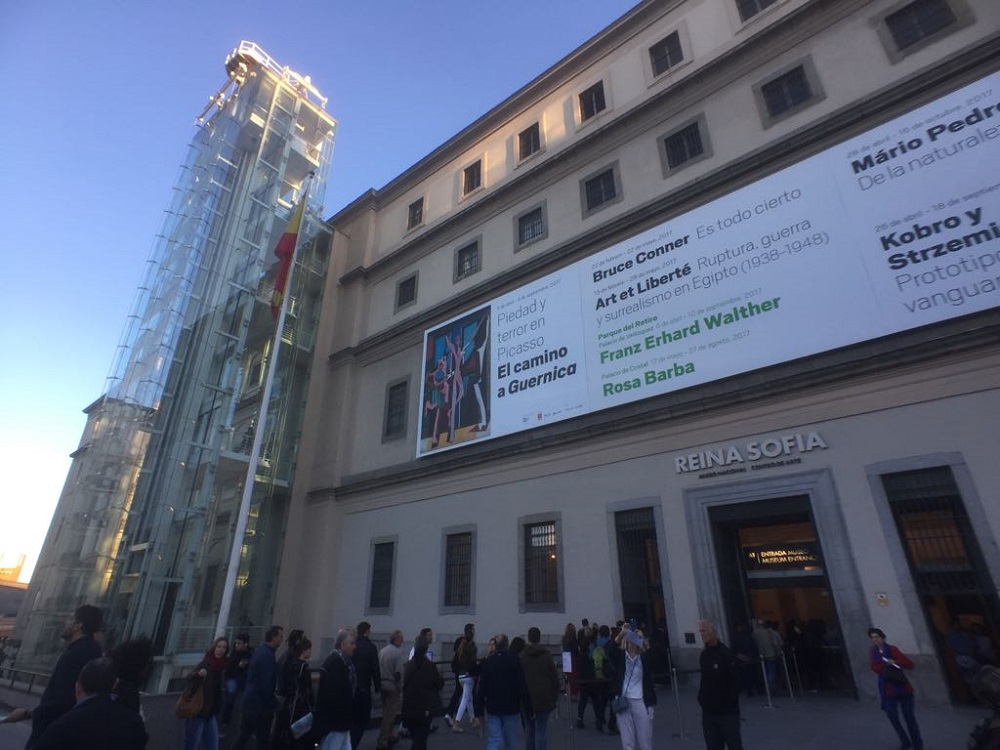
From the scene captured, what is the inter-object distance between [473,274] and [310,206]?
1096cm

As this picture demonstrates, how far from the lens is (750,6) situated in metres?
17.9

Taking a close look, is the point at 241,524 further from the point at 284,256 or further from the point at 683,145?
the point at 683,145

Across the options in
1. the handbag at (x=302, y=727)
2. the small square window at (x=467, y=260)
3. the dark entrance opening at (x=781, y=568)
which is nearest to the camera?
the handbag at (x=302, y=727)

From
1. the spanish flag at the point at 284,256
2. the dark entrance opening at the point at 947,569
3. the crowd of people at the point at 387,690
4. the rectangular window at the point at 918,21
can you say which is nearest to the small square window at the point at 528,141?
the spanish flag at the point at 284,256

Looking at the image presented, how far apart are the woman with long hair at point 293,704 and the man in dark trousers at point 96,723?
3.67 meters

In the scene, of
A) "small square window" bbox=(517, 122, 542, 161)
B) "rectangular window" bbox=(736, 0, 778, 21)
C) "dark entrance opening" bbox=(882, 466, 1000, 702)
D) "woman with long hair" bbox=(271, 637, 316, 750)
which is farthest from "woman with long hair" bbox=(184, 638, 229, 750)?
"rectangular window" bbox=(736, 0, 778, 21)

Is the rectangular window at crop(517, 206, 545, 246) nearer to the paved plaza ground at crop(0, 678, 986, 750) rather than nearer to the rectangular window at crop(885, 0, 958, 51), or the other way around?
the rectangular window at crop(885, 0, 958, 51)

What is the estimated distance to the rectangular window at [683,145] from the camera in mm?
17516

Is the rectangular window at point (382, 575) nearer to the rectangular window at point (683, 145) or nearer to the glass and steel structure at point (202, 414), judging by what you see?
the glass and steel structure at point (202, 414)

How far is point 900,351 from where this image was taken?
11.8 metres

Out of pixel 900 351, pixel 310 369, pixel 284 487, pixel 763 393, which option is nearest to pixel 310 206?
pixel 310 369

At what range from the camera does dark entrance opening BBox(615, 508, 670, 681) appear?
14016 mm

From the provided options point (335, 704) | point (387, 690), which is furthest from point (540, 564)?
point (335, 704)

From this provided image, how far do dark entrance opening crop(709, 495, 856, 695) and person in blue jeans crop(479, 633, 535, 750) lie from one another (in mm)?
7027
